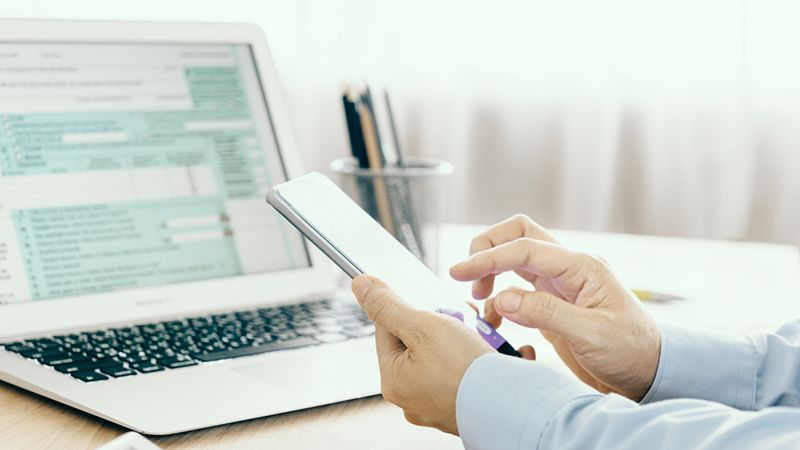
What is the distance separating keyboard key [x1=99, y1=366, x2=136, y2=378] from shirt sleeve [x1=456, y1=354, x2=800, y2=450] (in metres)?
0.27

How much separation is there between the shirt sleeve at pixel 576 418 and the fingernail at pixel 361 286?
0.09 meters

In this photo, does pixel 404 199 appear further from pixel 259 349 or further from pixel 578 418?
pixel 578 418

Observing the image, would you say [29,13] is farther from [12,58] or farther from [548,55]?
[12,58]

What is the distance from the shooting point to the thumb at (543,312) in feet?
2.15

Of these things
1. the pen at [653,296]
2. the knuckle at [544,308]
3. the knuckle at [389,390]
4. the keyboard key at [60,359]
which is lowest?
the pen at [653,296]

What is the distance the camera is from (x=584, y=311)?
0.67 m

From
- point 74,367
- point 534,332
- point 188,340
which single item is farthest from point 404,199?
point 74,367

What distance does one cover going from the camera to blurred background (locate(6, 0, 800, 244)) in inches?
68.8

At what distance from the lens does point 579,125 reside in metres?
1.86

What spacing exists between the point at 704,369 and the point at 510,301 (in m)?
0.18

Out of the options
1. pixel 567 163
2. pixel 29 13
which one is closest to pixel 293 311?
pixel 567 163

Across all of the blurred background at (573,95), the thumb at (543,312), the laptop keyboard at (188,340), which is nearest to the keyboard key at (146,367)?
the laptop keyboard at (188,340)

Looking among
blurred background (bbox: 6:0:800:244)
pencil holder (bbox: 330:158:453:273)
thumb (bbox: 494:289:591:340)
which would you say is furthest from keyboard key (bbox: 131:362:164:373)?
blurred background (bbox: 6:0:800:244)

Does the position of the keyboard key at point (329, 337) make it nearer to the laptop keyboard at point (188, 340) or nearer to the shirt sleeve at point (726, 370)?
the laptop keyboard at point (188, 340)
